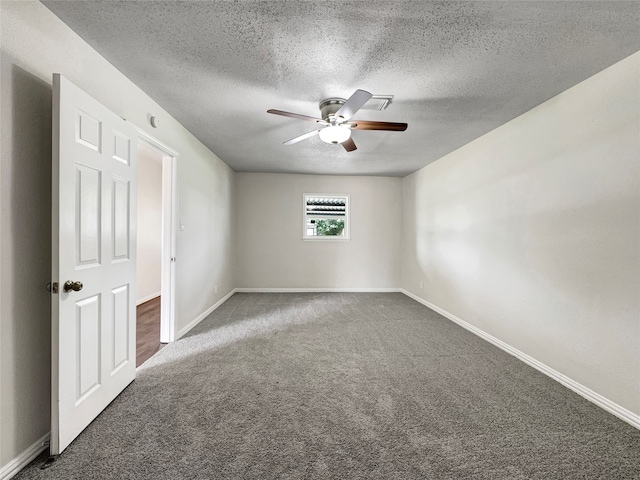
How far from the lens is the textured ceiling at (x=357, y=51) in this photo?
5.03ft

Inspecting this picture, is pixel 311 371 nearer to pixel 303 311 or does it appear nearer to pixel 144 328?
pixel 303 311

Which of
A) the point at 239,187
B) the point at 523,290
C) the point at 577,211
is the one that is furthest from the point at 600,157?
the point at 239,187

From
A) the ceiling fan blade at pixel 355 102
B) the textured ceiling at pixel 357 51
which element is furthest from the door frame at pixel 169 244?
the ceiling fan blade at pixel 355 102

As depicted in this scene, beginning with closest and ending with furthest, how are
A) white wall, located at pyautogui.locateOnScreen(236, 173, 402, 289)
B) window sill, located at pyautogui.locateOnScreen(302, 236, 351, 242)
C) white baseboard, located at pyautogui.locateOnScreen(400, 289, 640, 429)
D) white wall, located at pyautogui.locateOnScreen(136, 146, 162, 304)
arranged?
1. white baseboard, located at pyautogui.locateOnScreen(400, 289, 640, 429)
2. white wall, located at pyautogui.locateOnScreen(136, 146, 162, 304)
3. white wall, located at pyautogui.locateOnScreen(236, 173, 402, 289)
4. window sill, located at pyautogui.locateOnScreen(302, 236, 351, 242)

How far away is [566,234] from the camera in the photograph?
235 centimetres

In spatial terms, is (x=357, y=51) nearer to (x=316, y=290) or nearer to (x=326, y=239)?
(x=326, y=239)

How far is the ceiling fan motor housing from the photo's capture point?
248cm

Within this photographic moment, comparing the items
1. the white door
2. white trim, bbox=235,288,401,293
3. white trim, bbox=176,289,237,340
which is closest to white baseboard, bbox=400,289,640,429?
white trim, bbox=235,288,401,293

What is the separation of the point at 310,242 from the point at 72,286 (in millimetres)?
4572

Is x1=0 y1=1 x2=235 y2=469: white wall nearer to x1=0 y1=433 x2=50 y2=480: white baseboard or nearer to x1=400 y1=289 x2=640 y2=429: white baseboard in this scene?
x1=0 y1=433 x2=50 y2=480: white baseboard

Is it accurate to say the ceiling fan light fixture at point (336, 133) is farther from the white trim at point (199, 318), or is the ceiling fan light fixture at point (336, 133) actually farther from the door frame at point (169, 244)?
the white trim at point (199, 318)

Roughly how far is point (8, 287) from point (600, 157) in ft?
12.1

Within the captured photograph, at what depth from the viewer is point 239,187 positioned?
5773mm

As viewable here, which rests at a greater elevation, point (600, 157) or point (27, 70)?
point (27, 70)
